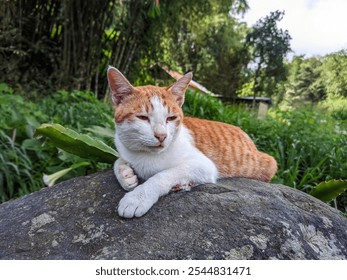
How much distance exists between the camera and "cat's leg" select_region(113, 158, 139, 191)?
1.26 metres

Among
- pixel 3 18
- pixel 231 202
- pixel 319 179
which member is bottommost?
pixel 319 179

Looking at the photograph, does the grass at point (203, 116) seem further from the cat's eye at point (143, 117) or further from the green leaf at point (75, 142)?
the cat's eye at point (143, 117)

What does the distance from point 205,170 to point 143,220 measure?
296 millimetres

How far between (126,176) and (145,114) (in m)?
0.21

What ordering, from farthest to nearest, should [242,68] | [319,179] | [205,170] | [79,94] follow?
[242,68] → [79,94] → [319,179] → [205,170]

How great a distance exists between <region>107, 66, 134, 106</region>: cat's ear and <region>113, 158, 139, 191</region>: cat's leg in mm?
216

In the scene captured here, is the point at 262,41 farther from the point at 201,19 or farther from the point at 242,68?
the point at 201,19

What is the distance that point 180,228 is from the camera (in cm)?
111

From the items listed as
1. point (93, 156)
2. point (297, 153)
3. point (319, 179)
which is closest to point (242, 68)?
point (297, 153)

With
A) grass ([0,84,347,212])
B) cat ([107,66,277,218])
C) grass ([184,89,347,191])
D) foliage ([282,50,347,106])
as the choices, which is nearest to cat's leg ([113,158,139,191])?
cat ([107,66,277,218])

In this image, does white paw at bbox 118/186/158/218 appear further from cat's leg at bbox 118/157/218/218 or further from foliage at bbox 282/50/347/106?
foliage at bbox 282/50/347/106

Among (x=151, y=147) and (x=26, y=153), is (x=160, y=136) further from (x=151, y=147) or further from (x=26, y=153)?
(x=26, y=153)

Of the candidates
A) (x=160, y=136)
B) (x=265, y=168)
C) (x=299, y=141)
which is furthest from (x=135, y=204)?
(x=299, y=141)

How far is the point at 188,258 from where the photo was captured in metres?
1.03
